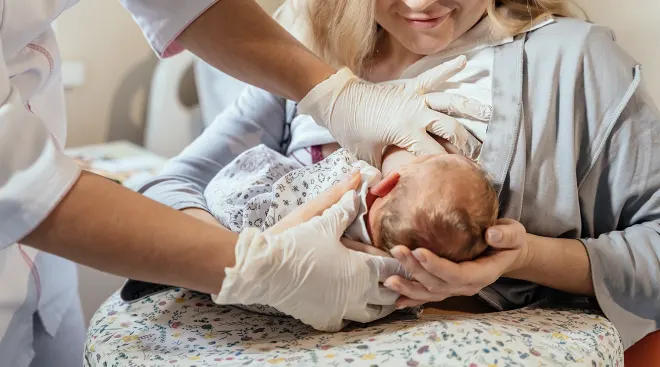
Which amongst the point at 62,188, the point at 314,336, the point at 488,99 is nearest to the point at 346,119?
the point at 488,99

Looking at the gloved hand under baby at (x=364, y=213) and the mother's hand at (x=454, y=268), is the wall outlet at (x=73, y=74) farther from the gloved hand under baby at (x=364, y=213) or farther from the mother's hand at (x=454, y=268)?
the mother's hand at (x=454, y=268)

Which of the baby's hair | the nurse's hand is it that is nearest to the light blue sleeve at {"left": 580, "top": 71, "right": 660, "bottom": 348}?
the baby's hair

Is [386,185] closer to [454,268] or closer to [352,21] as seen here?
[454,268]

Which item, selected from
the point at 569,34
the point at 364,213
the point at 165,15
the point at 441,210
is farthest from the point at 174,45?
the point at 569,34

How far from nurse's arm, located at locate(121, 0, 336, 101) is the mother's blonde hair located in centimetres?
17

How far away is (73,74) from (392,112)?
1.65m

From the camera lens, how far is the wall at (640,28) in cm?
146

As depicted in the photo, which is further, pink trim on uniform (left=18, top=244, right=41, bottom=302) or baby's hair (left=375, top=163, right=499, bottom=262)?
pink trim on uniform (left=18, top=244, right=41, bottom=302)

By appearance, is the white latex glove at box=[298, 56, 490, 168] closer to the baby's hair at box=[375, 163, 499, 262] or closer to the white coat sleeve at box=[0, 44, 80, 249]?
the baby's hair at box=[375, 163, 499, 262]

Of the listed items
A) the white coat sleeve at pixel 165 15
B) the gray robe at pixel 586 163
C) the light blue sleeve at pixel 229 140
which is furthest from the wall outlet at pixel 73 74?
the gray robe at pixel 586 163

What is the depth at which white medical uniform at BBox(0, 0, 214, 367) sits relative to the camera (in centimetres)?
70

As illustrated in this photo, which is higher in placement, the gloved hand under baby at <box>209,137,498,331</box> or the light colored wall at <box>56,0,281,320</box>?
the gloved hand under baby at <box>209,137,498,331</box>

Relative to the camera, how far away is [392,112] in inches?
42.8

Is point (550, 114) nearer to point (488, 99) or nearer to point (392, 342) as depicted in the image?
point (488, 99)
